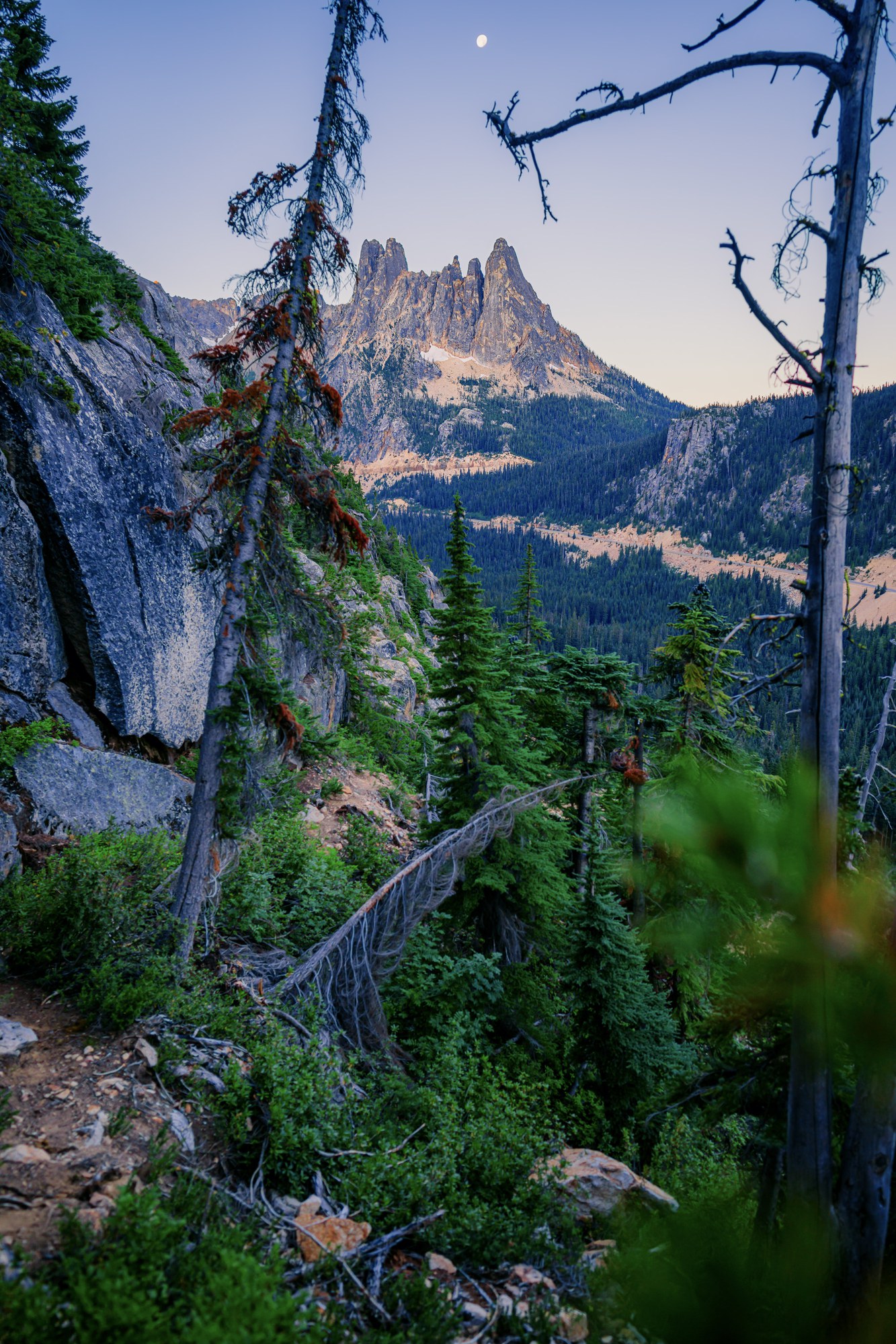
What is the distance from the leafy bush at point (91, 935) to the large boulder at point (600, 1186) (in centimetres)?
387

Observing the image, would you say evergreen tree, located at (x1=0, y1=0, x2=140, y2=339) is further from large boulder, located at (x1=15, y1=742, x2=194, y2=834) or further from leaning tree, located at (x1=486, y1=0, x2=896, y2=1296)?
leaning tree, located at (x1=486, y1=0, x2=896, y2=1296)

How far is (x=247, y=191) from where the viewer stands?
732 centimetres

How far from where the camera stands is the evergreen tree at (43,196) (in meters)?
9.02

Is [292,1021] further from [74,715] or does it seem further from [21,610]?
[21,610]

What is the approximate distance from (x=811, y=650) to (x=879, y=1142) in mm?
1746

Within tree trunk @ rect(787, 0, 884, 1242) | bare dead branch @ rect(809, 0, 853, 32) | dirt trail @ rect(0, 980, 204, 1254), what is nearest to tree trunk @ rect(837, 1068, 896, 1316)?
tree trunk @ rect(787, 0, 884, 1242)

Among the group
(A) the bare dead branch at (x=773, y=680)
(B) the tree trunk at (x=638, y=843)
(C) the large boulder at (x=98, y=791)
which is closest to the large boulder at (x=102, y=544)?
(C) the large boulder at (x=98, y=791)

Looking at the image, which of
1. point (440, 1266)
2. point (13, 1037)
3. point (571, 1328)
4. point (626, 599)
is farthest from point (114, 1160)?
point (626, 599)

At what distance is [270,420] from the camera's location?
22.6 feet

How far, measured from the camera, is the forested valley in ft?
6.60

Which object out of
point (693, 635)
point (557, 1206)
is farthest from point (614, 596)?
point (557, 1206)

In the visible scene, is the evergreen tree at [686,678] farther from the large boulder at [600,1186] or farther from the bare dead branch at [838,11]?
the bare dead branch at [838,11]

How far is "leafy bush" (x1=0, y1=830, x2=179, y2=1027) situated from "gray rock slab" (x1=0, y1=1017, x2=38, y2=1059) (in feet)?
1.61

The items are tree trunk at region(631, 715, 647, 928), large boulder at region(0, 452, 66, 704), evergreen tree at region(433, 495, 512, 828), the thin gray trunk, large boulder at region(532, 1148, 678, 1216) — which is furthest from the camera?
evergreen tree at region(433, 495, 512, 828)
